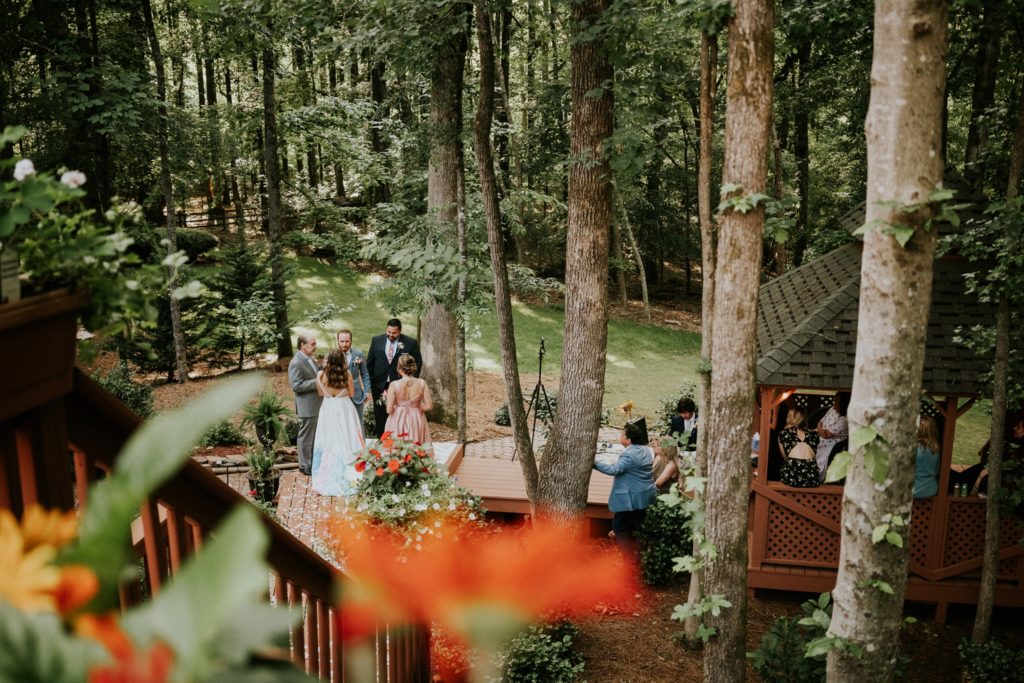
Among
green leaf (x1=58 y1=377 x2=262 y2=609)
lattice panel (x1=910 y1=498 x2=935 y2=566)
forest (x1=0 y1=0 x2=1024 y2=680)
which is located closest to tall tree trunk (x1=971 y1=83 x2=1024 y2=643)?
forest (x1=0 y1=0 x2=1024 y2=680)

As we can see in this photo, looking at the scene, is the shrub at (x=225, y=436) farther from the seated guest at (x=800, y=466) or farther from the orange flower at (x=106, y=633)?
the orange flower at (x=106, y=633)

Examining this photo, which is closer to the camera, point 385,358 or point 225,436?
point 385,358

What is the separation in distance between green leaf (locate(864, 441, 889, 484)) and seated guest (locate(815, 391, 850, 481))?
5284 mm

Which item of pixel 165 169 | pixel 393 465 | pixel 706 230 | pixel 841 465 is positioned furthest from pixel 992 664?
pixel 165 169

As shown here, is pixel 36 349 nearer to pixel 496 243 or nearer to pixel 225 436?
pixel 496 243

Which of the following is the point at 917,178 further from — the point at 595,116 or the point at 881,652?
the point at 595,116

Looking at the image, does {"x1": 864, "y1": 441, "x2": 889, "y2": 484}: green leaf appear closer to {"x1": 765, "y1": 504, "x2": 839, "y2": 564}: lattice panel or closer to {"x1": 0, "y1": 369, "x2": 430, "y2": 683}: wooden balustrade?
{"x1": 0, "y1": 369, "x2": 430, "y2": 683}: wooden balustrade

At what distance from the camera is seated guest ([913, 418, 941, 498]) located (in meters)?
8.45

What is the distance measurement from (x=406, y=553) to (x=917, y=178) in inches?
217

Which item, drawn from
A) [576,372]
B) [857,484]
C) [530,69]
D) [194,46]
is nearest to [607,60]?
[576,372]

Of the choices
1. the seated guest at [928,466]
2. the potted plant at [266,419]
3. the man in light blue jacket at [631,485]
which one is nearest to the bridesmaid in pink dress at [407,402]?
the potted plant at [266,419]

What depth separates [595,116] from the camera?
24.0 feet

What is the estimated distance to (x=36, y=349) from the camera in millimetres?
1334

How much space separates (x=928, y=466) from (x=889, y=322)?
5404 mm
